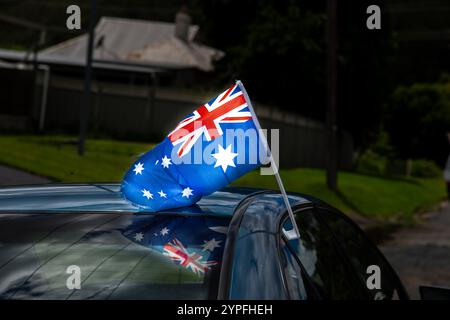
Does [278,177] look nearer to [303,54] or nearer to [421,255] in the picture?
[421,255]

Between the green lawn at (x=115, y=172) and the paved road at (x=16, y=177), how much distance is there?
250mm

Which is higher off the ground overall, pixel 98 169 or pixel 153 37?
pixel 153 37

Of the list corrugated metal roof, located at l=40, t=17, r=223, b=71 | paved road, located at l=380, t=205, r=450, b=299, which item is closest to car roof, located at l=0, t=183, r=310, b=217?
paved road, located at l=380, t=205, r=450, b=299

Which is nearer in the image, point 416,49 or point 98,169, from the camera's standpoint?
point 98,169

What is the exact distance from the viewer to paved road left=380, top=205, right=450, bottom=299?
10.5 metres

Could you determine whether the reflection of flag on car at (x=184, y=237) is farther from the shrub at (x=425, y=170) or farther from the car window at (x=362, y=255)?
the shrub at (x=425, y=170)

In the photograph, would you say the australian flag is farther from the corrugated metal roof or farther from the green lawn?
the corrugated metal roof

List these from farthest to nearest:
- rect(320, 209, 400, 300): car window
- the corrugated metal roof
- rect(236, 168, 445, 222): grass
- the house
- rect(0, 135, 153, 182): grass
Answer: the corrugated metal roof < the house < rect(236, 168, 445, 222): grass < rect(0, 135, 153, 182): grass < rect(320, 209, 400, 300): car window

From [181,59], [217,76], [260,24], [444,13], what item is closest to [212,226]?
[260,24]

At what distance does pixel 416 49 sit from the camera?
265 ft

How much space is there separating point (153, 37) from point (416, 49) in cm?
3625

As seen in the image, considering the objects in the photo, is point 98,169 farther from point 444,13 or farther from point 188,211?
point 444,13

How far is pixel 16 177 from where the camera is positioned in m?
14.3

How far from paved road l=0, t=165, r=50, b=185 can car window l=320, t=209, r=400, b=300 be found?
994 centimetres
